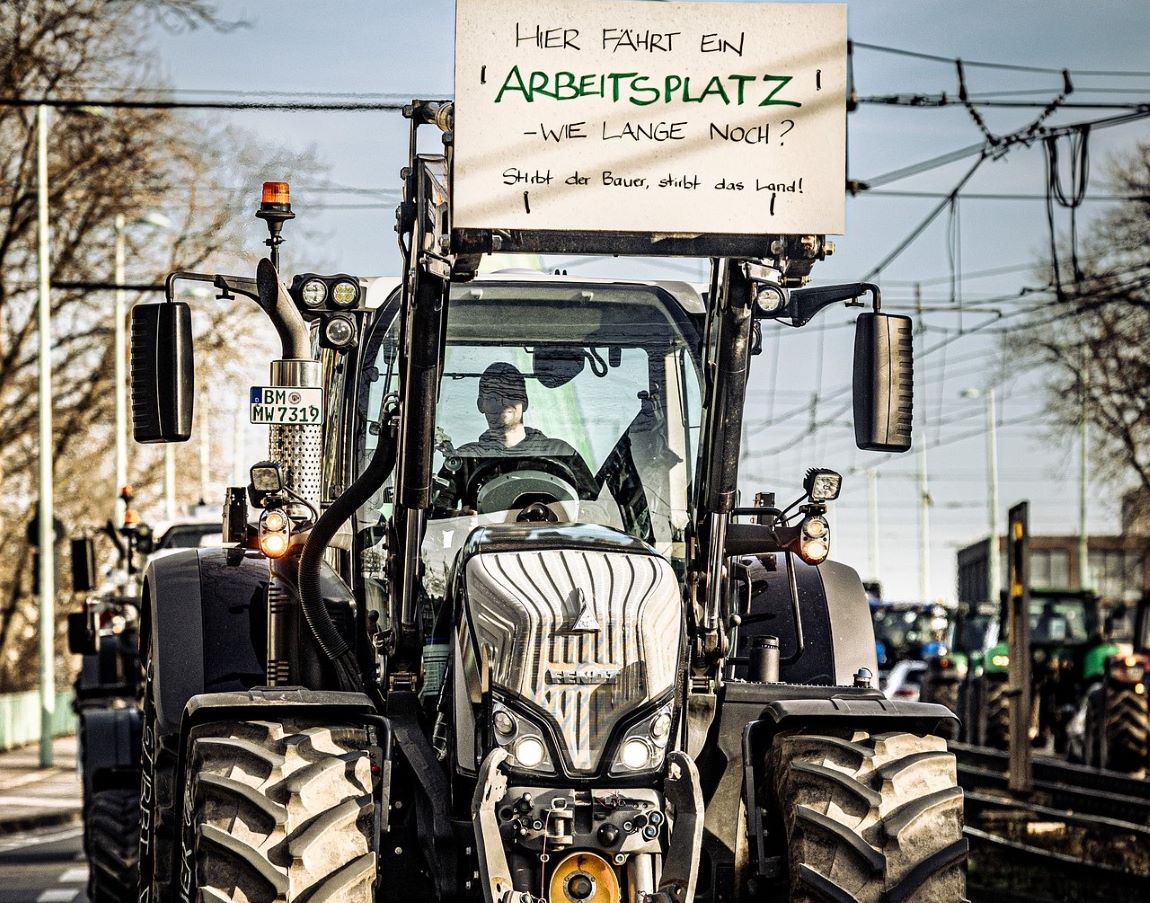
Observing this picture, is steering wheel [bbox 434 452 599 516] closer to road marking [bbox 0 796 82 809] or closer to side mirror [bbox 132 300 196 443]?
side mirror [bbox 132 300 196 443]

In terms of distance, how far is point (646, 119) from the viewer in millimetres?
6977

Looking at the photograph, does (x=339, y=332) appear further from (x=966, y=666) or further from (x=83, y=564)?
(x=966, y=666)

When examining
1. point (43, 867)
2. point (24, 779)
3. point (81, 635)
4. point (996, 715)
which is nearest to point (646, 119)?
point (43, 867)

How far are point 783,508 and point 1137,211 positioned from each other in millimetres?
41308

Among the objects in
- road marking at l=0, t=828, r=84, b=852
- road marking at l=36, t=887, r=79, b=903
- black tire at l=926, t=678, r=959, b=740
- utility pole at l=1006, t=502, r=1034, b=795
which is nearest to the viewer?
road marking at l=36, t=887, r=79, b=903

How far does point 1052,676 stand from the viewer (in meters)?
33.1

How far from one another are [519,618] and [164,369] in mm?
1582

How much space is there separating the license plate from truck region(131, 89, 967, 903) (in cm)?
1

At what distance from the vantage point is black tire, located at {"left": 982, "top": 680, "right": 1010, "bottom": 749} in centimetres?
3000

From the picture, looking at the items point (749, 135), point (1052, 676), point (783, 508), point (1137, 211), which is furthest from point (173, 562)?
point (1137, 211)

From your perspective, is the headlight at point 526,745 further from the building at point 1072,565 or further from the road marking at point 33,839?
the building at point 1072,565

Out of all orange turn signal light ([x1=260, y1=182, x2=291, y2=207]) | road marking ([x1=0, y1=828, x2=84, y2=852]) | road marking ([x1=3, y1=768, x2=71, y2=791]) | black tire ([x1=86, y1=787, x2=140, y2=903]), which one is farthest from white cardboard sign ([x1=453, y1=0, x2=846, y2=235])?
road marking ([x1=3, y1=768, x2=71, y2=791])

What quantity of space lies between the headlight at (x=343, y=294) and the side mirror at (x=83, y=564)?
12.6m

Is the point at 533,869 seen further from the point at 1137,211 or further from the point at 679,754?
the point at 1137,211
